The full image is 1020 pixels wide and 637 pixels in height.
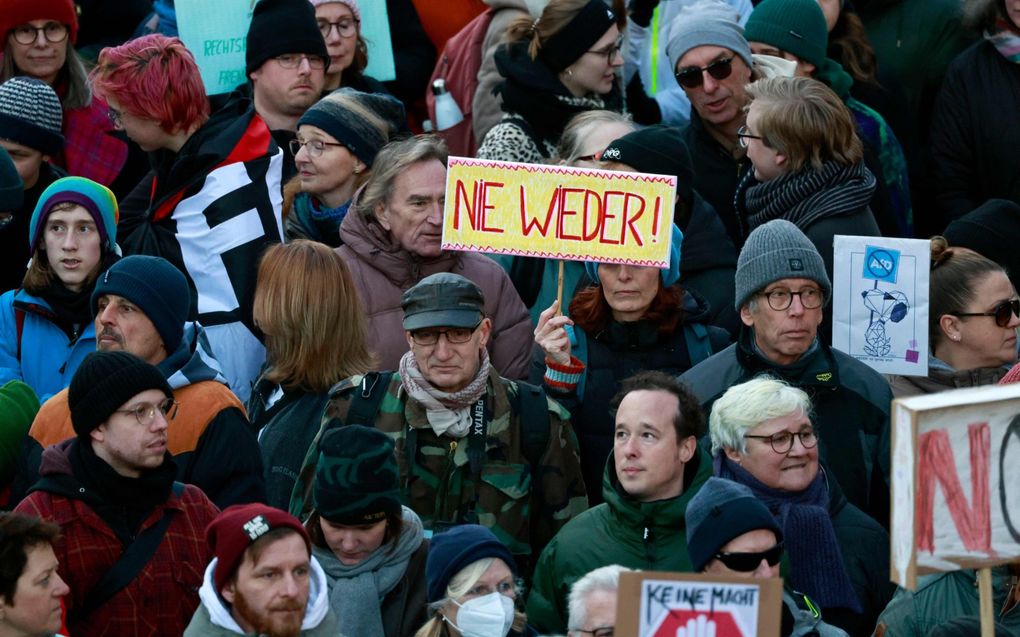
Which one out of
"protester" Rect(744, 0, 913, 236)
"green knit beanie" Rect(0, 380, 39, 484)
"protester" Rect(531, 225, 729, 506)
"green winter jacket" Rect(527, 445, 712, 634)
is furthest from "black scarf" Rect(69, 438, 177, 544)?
"protester" Rect(744, 0, 913, 236)

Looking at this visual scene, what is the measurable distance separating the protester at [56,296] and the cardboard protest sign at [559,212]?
141cm

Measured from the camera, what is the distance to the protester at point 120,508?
6.00 metres

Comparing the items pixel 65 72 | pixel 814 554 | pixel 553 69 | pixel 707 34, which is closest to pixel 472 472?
pixel 814 554

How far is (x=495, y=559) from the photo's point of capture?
19.6 feet

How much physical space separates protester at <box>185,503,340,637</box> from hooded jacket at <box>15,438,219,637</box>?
34cm

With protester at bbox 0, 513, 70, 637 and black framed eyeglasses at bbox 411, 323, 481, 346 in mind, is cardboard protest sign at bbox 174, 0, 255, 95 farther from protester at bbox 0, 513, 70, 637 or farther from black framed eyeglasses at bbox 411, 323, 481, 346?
protester at bbox 0, 513, 70, 637

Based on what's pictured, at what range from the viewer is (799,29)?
29.0 ft

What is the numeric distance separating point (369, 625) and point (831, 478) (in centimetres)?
167

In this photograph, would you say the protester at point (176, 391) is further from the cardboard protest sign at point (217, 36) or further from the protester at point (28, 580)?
the cardboard protest sign at point (217, 36)

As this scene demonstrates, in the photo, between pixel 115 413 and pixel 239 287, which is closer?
pixel 115 413

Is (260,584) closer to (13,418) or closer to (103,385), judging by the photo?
(103,385)

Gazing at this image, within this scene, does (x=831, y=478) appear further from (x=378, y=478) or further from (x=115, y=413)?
(x=115, y=413)

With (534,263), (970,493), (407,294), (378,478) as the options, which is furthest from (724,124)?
(970,493)

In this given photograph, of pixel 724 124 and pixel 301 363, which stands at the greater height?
pixel 724 124
